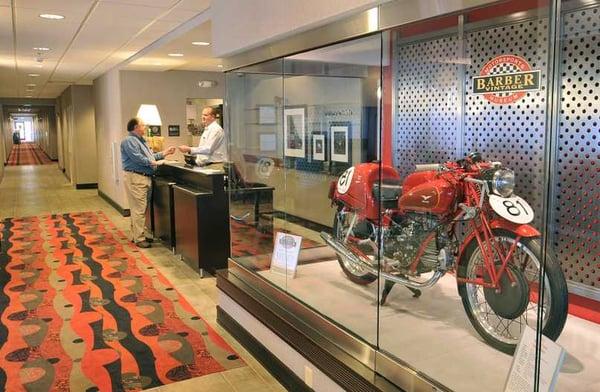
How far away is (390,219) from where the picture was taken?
2.65m

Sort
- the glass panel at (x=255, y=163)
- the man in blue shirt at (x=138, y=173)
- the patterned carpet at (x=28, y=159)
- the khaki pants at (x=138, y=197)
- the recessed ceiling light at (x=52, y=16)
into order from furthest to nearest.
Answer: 1. the patterned carpet at (x=28, y=159)
2. the khaki pants at (x=138, y=197)
3. the man in blue shirt at (x=138, y=173)
4. the recessed ceiling light at (x=52, y=16)
5. the glass panel at (x=255, y=163)

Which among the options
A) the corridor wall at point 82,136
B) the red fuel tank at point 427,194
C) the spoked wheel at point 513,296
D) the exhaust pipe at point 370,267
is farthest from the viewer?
the corridor wall at point 82,136

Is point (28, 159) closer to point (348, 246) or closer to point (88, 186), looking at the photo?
point (88, 186)

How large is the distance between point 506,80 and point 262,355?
223cm

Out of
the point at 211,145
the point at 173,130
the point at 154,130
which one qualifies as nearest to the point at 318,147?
the point at 211,145

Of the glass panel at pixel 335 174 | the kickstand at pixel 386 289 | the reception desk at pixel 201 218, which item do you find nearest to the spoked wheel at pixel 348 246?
the glass panel at pixel 335 174

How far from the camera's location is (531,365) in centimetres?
169

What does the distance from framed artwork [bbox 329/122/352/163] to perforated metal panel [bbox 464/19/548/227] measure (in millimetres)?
691

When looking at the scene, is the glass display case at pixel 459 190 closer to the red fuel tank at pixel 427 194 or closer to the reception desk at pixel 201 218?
the red fuel tank at pixel 427 194

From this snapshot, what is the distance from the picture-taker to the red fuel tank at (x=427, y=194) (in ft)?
7.97

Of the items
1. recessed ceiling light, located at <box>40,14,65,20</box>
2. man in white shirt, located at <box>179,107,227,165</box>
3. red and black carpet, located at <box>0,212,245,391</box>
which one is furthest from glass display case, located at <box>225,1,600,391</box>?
man in white shirt, located at <box>179,107,227,165</box>

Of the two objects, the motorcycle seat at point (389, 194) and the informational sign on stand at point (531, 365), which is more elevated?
the motorcycle seat at point (389, 194)

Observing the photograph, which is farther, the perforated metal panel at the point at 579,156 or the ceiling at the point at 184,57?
the ceiling at the point at 184,57

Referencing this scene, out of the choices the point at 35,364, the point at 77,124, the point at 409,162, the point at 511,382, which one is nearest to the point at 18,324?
the point at 35,364
